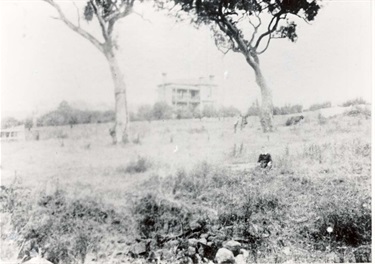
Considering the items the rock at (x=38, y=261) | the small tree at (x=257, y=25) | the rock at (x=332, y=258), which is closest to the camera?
the rock at (x=38, y=261)

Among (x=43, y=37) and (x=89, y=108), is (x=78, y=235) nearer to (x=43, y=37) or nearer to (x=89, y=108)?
(x=89, y=108)

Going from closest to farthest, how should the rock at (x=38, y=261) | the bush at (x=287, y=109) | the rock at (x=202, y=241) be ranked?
the rock at (x=38, y=261)
the rock at (x=202, y=241)
the bush at (x=287, y=109)

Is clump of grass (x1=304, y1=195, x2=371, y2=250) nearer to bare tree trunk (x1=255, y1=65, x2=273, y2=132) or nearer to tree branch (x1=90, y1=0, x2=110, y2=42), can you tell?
bare tree trunk (x1=255, y1=65, x2=273, y2=132)

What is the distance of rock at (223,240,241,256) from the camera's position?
367 cm

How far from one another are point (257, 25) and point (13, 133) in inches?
83.1

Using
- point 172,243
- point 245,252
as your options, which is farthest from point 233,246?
Result: point 172,243

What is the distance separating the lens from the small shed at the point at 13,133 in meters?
3.55

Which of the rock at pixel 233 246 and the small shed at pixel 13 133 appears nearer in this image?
the small shed at pixel 13 133

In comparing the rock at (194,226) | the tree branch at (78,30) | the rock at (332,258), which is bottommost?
the rock at (332,258)

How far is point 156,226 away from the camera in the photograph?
3.62 metres

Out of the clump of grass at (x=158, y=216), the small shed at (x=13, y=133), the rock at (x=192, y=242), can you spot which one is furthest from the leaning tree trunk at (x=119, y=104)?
the rock at (x=192, y=242)

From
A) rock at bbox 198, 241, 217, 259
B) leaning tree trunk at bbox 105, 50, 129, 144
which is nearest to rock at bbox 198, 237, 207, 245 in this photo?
→ rock at bbox 198, 241, 217, 259

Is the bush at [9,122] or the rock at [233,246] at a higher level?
the bush at [9,122]

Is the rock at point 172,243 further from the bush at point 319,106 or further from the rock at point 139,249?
the bush at point 319,106
